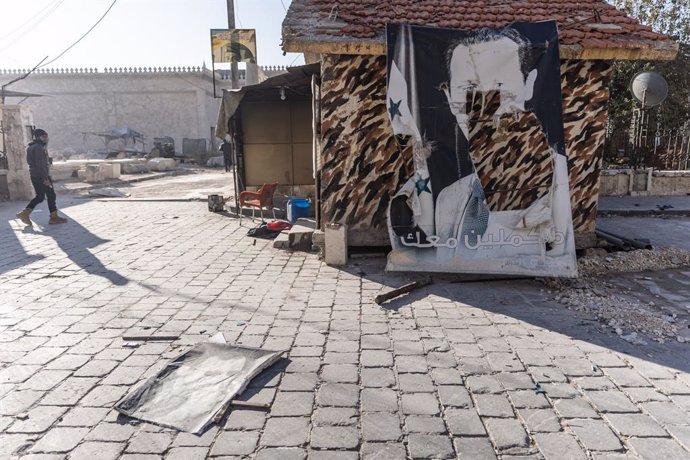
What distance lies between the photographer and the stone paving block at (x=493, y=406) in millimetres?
3195

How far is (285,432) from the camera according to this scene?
9.86 feet

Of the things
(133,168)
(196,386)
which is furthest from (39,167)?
(133,168)

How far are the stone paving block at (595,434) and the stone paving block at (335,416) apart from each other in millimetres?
1382

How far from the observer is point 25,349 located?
13.6ft

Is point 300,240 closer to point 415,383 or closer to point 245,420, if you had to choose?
point 415,383

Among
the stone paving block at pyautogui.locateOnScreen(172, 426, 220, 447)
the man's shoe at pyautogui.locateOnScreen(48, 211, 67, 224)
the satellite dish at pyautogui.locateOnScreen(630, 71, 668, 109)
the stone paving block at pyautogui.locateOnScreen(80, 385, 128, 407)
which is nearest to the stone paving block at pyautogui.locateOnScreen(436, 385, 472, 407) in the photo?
the stone paving block at pyautogui.locateOnScreen(172, 426, 220, 447)

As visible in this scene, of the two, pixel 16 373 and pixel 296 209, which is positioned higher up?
pixel 296 209

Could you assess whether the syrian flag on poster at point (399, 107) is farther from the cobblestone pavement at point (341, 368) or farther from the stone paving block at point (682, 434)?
the stone paving block at point (682, 434)

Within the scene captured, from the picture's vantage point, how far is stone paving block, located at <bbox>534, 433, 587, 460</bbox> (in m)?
2.78

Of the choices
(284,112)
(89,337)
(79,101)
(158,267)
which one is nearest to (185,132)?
(79,101)

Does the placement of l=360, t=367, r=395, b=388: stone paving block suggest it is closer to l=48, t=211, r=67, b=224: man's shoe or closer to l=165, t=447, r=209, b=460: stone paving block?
l=165, t=447, r=209, b=460: stone paving block

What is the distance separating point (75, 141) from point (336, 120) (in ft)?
125

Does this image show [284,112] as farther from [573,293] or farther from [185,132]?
[185,132]

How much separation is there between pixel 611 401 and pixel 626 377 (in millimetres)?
457
